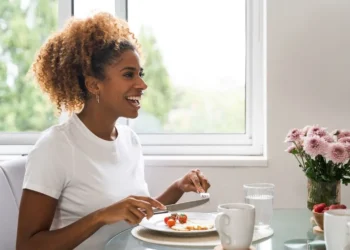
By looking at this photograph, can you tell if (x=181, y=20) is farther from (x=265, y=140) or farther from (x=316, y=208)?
(x=316, y=208)

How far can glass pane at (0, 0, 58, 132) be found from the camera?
2643 millimetres

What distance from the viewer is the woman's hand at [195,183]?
1867 millimetres

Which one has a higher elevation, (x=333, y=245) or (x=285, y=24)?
(x=285, y=24)

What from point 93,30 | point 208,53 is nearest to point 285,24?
point 208,53

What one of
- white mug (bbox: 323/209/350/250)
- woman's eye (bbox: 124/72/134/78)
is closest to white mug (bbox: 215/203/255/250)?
white mug (bbox: 323/209/350/250)

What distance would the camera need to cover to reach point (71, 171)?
1696mm

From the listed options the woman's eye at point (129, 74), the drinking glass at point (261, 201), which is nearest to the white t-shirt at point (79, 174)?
the woman's eye at point (129, 74)

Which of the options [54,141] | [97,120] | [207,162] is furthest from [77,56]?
[207,162]

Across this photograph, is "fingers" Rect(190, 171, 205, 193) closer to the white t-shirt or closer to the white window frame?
the white t-shirt

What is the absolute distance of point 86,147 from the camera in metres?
1.77

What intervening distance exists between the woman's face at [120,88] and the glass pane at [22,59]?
853 millimetres

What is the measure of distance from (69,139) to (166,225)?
0.40 metres

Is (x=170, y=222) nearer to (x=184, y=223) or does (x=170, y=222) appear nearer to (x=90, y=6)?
(x=184, y=223)

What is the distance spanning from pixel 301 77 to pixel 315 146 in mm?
620
